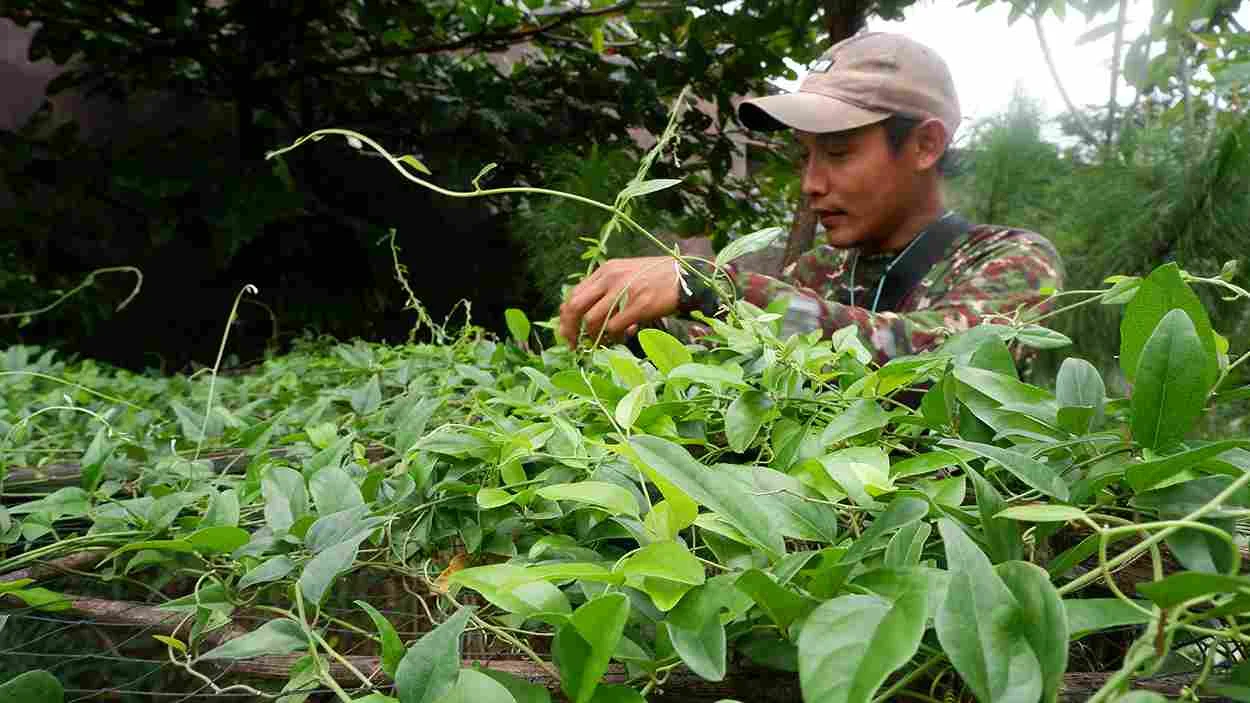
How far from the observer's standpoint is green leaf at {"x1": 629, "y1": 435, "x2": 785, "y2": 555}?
0.64ft

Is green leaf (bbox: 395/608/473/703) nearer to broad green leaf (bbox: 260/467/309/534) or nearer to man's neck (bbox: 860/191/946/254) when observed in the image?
broad green leaf (bbox: 260/467/309/534)

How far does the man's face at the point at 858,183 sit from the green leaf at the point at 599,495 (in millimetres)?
785

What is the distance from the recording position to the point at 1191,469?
20 centimetres

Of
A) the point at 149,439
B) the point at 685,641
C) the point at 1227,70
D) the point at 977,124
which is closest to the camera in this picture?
the point at 685,641

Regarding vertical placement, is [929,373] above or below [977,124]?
below

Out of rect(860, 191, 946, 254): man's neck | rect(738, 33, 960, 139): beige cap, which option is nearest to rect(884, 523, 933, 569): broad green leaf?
rect(738, 33, 960, 139): beige cap

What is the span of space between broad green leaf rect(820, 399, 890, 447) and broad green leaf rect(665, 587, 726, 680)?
94 mm

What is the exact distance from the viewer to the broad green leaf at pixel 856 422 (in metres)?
0.26

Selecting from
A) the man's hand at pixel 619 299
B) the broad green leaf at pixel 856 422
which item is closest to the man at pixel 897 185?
the man's hand at pixel 619 299

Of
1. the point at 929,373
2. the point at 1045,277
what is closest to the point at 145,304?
the point at 1045,277

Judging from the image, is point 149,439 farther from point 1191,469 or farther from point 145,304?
point 145,304

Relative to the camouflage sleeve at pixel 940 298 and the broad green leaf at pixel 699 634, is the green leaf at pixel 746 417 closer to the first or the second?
the broad green leaf at pixel 699 634

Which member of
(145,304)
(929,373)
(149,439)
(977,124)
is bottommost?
(145,304)

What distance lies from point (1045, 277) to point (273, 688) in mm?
795
